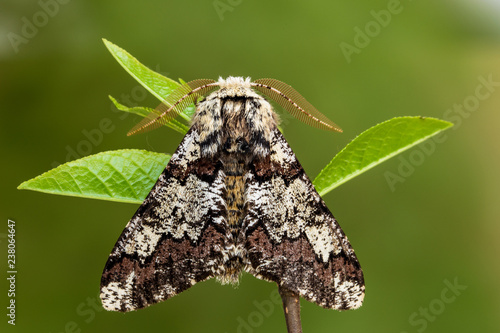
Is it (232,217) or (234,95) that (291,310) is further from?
(234,95)

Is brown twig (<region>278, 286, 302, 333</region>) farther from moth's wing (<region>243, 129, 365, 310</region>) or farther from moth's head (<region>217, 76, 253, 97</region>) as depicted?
moth's head (<region>217, 76, 253, 97</region>)

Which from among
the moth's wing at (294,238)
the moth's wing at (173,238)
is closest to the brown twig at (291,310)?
the moth's wing at (294,238)

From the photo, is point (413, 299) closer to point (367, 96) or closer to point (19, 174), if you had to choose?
point (367, 96)

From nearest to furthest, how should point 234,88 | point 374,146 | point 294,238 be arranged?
point 374,146 → point 294,238 → point 234,88

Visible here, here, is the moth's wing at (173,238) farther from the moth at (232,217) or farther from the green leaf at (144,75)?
the green leaf at (144,75)

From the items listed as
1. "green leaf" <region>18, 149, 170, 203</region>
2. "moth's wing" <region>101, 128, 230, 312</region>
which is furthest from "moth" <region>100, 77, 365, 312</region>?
"green leaf" <region>18, 149, 170, 203</region>

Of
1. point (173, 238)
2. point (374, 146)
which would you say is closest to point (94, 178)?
point (173, 238)
